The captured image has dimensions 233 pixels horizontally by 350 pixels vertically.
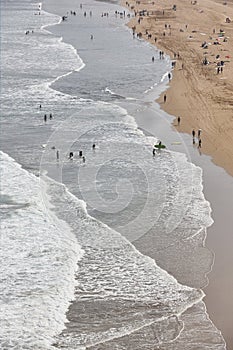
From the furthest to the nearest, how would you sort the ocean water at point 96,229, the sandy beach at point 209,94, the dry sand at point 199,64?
the dry sand at point 199,64 < the sandy beach at point 209,94 < the ocean water at point 96,229

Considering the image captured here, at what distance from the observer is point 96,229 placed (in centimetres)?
2223

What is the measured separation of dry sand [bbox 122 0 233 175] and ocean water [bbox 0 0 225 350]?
252 cm

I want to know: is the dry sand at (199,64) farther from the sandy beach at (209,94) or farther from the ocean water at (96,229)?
the ocean water at (96,229)

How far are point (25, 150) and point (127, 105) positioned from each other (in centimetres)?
1103

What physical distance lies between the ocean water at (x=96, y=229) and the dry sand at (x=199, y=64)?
2.52 metres

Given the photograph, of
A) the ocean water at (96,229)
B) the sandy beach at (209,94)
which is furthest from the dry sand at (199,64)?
the ocean water at (96,229)

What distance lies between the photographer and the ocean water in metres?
16.4

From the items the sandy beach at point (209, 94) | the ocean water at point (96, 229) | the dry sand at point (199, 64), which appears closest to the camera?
the ocean water at point (96, 229)

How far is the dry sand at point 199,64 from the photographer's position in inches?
1328

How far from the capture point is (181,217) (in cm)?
2292

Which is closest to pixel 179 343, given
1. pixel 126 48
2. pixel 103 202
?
pixel 103 202

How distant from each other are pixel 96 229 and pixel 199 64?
31.6 m

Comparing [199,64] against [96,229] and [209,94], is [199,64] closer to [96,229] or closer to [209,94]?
[209,94]

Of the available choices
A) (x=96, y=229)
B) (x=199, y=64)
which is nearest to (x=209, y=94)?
(x=199, y=64)
